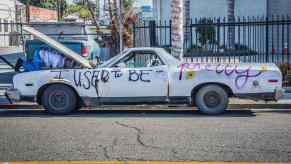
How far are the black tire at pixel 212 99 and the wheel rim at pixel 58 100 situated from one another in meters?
2.82

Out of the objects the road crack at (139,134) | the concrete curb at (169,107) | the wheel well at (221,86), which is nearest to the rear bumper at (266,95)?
the wheel well at (221,86)

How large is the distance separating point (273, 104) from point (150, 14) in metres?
25.7

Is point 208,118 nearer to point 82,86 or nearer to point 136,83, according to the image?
point 136,83

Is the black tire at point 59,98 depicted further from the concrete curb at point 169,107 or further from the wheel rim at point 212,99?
the wheel rim at point 212,99

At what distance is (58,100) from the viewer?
466 inches

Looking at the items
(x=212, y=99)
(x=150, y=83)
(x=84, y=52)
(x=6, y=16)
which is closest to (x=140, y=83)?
(x=150, y=83)

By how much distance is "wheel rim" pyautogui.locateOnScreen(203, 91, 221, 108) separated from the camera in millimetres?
11570

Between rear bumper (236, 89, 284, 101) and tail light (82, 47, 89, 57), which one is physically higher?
tail light (82, 47, 89, 57)

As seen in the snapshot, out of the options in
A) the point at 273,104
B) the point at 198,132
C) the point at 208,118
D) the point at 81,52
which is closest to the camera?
the point at 198,132

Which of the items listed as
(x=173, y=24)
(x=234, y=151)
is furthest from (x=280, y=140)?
(x=173, y=24)

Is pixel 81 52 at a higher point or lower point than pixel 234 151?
higher

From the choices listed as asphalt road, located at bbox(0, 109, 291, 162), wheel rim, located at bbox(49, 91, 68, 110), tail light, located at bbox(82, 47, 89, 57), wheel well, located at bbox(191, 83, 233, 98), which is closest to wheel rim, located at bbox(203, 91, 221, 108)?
wheel well, located at bbox(191, 83, 233, 98)

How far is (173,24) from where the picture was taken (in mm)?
15828

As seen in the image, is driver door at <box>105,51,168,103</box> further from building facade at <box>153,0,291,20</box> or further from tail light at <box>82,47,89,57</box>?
building facade at <box>153,0,291,20</box>
